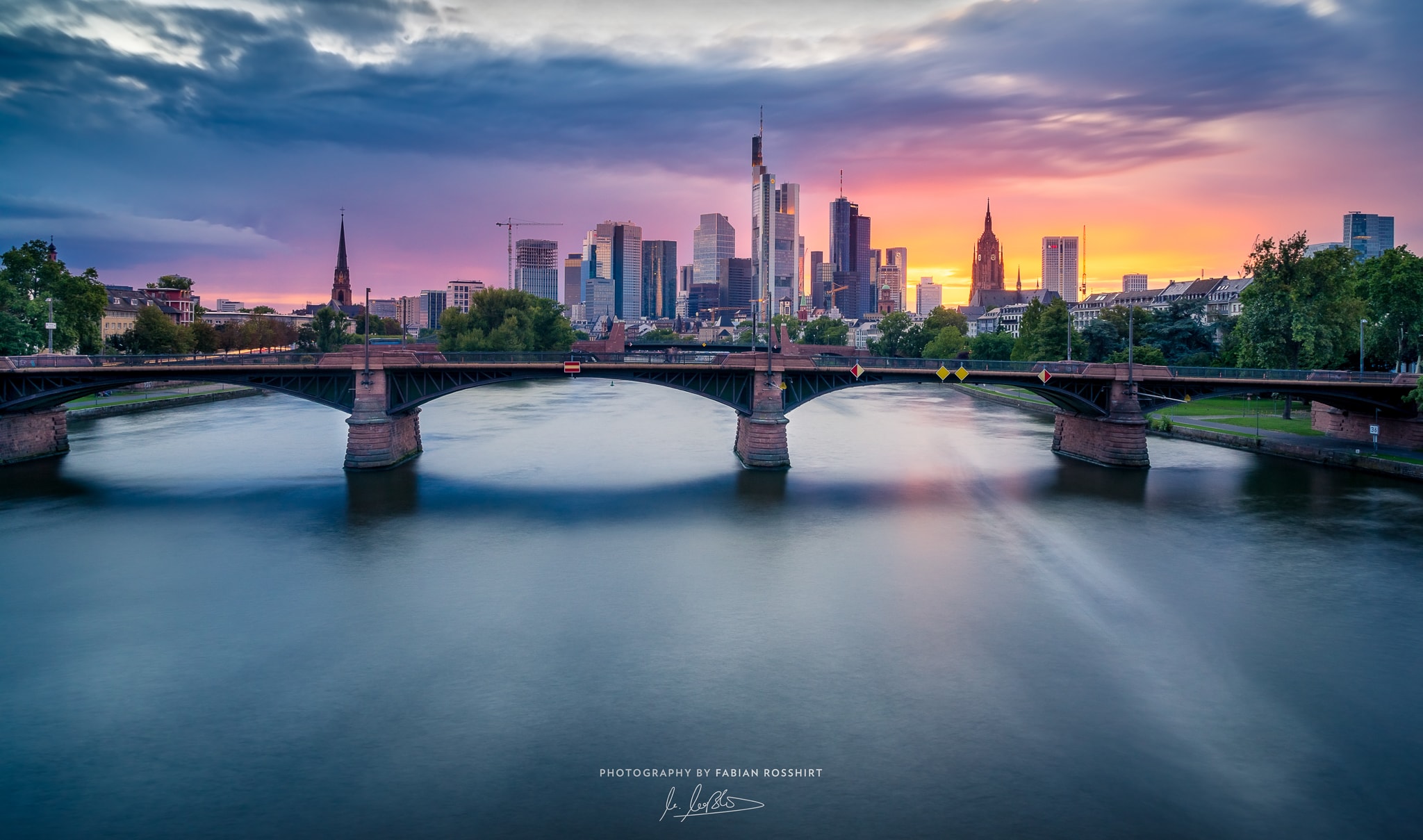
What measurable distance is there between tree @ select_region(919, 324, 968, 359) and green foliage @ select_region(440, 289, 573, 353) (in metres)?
64.3

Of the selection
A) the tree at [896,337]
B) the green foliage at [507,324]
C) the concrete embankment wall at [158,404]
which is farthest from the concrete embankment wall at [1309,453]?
the tree at [896,337]

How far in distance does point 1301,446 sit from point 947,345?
325ft

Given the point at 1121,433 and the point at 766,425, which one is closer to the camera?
the point at 1121,433

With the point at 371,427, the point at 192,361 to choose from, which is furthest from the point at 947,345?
the point at 192,361

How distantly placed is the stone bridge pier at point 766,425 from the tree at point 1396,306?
45.8 meters

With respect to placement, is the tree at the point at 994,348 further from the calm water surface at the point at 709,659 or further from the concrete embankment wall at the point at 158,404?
the concrete embankment wall at the point at 158,404

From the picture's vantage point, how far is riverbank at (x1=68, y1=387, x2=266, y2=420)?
82.7 metres

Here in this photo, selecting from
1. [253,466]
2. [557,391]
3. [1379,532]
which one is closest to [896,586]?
[1379,532]

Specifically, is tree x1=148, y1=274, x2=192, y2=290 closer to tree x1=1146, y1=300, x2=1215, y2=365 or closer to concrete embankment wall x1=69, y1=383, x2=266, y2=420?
concrete embankment wall x1=69, y1=383, x2=266, y2=420

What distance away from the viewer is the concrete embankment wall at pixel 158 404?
8212cm

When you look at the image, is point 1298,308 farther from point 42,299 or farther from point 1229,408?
point 42,299

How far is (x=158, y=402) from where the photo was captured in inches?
3684

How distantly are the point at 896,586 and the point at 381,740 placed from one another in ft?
61.2

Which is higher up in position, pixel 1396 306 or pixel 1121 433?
pixel 1396 306
